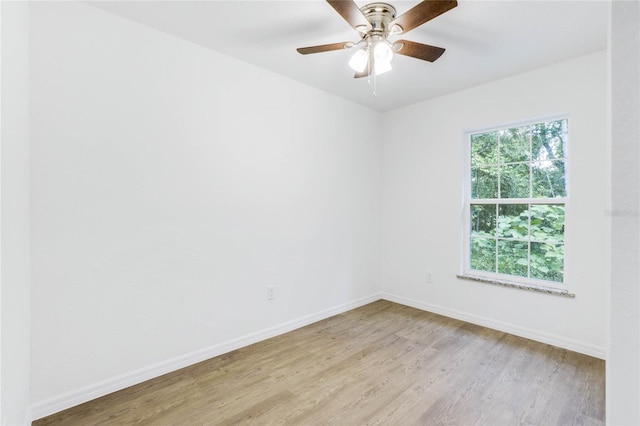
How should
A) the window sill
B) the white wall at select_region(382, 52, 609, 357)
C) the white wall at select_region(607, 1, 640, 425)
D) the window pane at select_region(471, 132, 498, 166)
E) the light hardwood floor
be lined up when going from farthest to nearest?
the window pane at select_region(471, 132, 498, 166) → the window sill → the white wall at select_region(382, 52, 609, 357) → the light hardwood floor → the white wall at select_region(607, 1, 640, 425)

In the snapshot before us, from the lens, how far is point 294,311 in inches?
122

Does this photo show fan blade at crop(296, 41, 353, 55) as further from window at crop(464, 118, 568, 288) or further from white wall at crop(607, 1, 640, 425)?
window at crop(464, 118, 568, 288)

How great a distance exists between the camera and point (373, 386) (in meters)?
2.10

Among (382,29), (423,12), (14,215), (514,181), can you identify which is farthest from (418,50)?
(14,215)

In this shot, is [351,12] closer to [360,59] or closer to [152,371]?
[360,59]

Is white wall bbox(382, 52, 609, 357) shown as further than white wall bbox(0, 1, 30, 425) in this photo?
Yes

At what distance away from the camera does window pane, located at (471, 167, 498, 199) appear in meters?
3.21

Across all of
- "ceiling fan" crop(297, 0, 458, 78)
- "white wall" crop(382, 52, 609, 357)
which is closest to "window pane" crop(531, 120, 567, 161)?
"white wall" crop(382, 52, 609, 357)

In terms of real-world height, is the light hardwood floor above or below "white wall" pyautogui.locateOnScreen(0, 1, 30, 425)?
below

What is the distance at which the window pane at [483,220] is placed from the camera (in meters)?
3.22

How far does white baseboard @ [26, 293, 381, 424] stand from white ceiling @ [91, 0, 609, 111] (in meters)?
2.49

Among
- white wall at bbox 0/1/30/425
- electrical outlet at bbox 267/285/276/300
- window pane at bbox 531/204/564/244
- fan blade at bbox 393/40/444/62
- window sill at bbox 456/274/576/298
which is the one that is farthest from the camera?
electrical outlet at bbox 267/285/276/300

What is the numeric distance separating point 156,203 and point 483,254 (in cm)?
327

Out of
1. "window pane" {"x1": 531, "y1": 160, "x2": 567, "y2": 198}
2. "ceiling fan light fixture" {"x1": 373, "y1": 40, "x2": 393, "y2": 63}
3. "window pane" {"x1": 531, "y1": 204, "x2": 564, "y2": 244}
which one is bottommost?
"window pane" {"x1": 531, "y1": 204, "x2": 564, "y2": 244}
